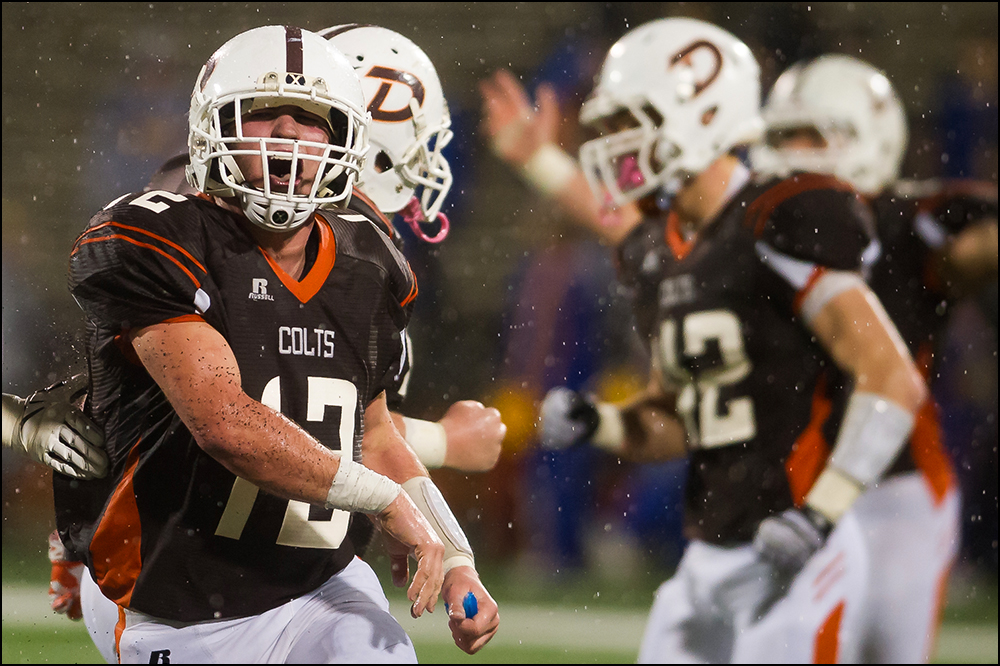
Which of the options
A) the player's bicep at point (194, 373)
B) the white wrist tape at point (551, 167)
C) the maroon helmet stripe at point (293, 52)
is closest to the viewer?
the player's bicep at point (194, 373)

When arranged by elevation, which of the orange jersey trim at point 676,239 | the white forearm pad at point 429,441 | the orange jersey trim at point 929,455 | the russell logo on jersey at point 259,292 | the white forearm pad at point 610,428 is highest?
the russell logo on jersey at point 259,292

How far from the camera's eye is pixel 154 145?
2590 mm

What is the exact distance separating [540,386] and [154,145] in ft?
11.0

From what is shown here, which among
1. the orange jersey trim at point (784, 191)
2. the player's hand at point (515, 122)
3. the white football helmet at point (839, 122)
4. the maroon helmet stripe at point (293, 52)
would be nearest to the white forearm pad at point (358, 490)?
the maroon helmet stripe at point (293, 52)

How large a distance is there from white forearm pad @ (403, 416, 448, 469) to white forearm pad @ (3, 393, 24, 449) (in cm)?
72

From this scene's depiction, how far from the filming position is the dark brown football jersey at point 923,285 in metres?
3.19

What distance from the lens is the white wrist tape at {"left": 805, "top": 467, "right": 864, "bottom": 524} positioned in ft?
7.83

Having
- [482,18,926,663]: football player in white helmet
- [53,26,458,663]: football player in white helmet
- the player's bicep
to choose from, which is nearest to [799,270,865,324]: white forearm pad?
[482,18,926,663]: football player in white helmet

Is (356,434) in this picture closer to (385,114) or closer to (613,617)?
(385,114)

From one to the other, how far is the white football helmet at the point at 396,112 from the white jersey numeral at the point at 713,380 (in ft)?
3.37

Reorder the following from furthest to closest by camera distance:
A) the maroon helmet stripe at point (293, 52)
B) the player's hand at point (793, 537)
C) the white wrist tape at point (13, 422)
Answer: the player's hand at point (793, 537), the white wrist tape at point (13, 422), the maroon helmet stripe at point (293, 52)

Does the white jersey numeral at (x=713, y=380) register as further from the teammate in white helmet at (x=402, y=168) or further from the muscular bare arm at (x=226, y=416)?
the muscular bare arm at (x=226, y=416)

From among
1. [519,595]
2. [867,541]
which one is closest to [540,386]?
[519,595]

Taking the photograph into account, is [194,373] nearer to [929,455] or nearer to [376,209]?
[376,209]
